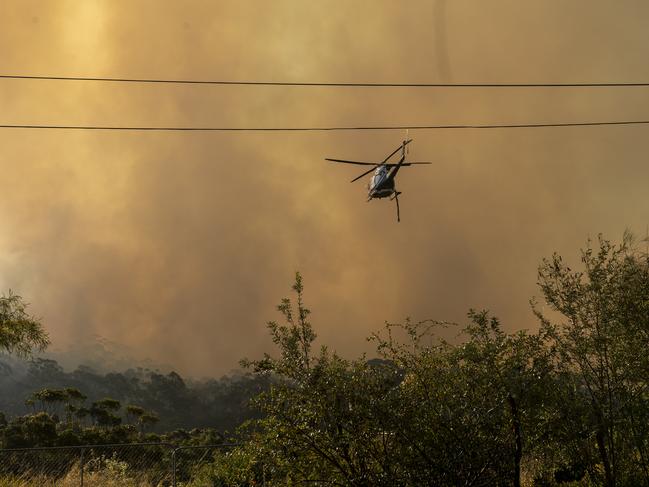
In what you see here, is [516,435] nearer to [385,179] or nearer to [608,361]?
[608,361]

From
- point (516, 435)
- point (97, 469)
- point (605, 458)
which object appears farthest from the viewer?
point (97, 469)

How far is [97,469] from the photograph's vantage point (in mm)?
18562

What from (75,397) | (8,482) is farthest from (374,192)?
(75,397)

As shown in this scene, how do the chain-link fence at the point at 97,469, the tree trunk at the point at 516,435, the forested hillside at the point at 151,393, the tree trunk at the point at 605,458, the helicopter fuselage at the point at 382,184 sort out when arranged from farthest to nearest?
1. the forested hillside at the point at 151,393
2. the helicopter fuselage at the point at 382,184
3. the chain-link fence at the point at 97,469
4. the tree trunk at the point at 605,458
5. the tree trunk at the point at 516,435

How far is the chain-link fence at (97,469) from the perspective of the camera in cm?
1642

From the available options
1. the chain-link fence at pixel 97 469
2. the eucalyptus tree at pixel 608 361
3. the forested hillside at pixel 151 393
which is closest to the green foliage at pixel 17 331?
the chain-link fence at pixel 97 469

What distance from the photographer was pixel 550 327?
12.4 m

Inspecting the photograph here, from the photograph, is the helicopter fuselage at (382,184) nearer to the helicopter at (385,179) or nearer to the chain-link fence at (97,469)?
the helicopter at (385,179)

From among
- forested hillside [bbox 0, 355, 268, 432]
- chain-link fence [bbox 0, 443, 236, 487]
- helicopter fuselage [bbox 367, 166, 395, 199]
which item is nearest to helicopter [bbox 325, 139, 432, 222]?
helicopter fuselage [bbox 367, 166, 395, 199]

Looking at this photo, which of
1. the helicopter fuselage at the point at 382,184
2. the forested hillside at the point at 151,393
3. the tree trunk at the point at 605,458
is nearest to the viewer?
the tree trunk at the point at 605,458

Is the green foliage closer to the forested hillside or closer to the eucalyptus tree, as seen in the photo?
the eucalyptus tree

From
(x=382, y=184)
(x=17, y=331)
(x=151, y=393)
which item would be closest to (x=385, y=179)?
(x=382, y=184)

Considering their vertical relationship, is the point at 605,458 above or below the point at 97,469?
above

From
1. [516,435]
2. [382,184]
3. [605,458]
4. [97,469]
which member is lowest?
[97,469]
